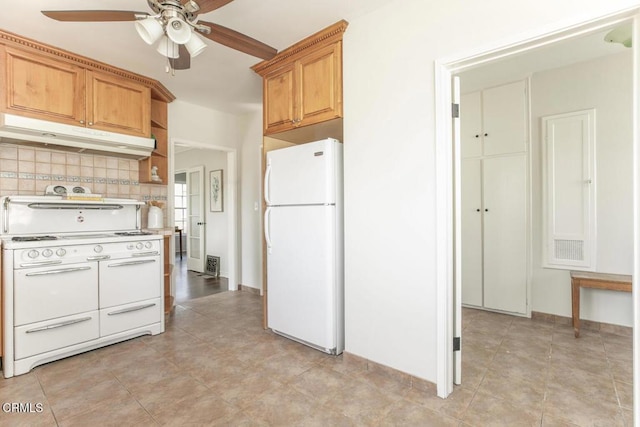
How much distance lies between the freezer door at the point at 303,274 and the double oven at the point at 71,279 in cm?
112

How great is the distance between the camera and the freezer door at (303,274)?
2.39m

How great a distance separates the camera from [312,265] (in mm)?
2488

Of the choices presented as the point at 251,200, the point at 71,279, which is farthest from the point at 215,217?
the point at 71,279

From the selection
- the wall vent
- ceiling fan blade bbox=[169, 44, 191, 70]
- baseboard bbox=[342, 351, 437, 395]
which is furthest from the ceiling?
the wall vent

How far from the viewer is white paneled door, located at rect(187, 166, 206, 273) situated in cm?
582

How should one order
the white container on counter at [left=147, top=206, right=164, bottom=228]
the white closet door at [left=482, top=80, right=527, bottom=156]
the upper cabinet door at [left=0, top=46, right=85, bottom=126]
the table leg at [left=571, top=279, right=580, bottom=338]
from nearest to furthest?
1. the upper cabinet door at [left=0, top=46, right=85, bottom=126]
2. the table leg at [left=571, top=279, right=580, bottom=338]
3. the white closet door at [left=482, top=80, right=527, bottom=156]
4. the white container on counter at [left=147, top=206, right=164, bottom=228]

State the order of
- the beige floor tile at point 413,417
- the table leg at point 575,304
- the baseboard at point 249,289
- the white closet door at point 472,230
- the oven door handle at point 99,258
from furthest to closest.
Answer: the baseboard at point 249,289, the white closet door at point 472,230, the table leg at point 575,304, the oven door handle at point 99,258, the beige floor tile at point 413,417

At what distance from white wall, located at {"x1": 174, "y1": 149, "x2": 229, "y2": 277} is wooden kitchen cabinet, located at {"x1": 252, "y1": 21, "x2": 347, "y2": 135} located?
2740mm

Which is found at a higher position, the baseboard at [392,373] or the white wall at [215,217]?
the white wall at [215,217]

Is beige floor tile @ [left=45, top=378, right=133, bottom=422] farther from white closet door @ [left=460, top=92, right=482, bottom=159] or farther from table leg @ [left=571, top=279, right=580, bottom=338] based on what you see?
white closet door @ [left=460, top=92, right=482, bottom=159]

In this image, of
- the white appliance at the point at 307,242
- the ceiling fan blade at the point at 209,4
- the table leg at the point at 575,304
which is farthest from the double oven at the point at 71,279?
the table leg at the point at 575,304

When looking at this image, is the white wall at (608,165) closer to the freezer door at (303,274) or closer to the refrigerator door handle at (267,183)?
the freezer door at (303,274)

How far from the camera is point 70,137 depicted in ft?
8.61

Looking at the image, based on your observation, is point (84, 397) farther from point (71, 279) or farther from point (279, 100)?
point (279, 100)
